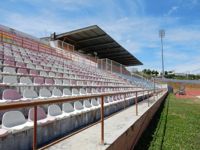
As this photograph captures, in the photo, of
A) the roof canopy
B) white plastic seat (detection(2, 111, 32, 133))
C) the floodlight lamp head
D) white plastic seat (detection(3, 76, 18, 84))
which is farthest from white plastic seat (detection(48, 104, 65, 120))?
the floodlight lamp head

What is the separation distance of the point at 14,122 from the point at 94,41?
20.9 metres

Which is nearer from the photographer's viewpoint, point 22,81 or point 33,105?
point 33,105

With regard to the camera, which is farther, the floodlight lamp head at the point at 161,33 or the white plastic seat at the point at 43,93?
the floodlight lamp head at the point at 161,33

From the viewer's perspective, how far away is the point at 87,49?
2622cm

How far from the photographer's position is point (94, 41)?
23.8 metres

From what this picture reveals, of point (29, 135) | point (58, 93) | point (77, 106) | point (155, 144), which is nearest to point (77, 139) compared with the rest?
point (29, 135)

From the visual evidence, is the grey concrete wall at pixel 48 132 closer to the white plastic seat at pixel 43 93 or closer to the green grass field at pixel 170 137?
the white plastic seat at pixel 43 93

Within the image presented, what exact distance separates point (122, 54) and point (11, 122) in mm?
Answer: 27831

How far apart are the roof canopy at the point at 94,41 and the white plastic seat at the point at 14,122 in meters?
17.3

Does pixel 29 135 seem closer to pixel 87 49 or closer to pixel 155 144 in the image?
pixel 155 144

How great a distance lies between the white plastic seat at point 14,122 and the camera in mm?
3145

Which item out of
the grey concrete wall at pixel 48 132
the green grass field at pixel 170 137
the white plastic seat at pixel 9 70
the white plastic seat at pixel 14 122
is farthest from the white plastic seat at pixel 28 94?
the green grass field at pixel 170 137

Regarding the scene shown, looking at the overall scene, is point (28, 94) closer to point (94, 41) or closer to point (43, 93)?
point (43, 93)

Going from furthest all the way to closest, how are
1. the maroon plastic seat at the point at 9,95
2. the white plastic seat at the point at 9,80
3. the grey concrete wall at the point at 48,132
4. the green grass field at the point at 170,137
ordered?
the green grass field at the point at 170,137 < the white plastic seat at the point at 9,80 < the maroon plastic seat at the point at 9,95 < the grey concrete wall at the point at 48,132
